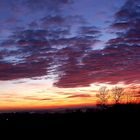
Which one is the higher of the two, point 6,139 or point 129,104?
point 129,104

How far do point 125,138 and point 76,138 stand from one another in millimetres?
9038

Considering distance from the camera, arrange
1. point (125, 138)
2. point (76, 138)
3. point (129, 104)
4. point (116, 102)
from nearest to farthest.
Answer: point (125, 138) → point (76, 138) → point (129, 104) → point (116, 102)

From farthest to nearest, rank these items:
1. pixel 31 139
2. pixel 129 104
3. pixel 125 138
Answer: pixel 129 104, pixel 31 139, pixel 125 138

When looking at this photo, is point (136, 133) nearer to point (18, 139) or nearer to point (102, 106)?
point (18, 139)

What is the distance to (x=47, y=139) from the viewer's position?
45.4 m

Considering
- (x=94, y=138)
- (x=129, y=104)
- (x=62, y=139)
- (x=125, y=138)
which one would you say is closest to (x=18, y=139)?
(x=62, y=139)

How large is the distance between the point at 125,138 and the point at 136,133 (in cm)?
376

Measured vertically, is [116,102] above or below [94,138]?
above

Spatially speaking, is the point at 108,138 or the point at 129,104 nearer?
the point at 108,138

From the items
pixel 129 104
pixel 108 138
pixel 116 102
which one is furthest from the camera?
pixel 116 102

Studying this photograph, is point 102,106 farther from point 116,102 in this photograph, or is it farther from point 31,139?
point 31,139

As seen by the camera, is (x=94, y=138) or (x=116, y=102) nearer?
(x=94, y=138)

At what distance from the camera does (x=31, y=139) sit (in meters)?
46.8

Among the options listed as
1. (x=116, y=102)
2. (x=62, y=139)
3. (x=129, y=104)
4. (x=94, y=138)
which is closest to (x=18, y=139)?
(x=62, y=139)
